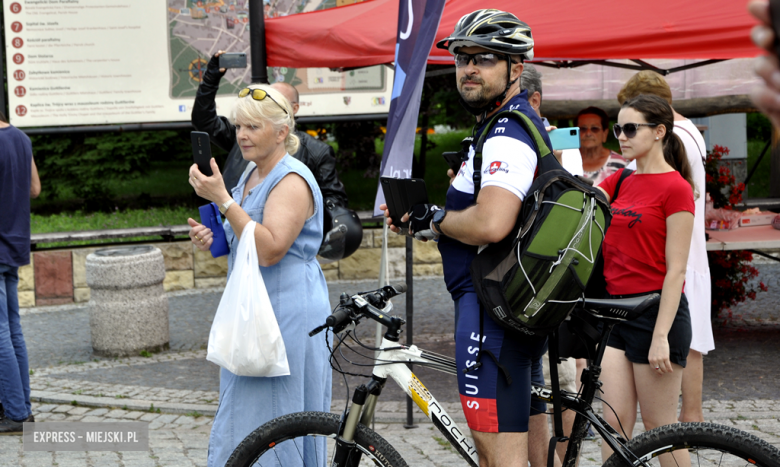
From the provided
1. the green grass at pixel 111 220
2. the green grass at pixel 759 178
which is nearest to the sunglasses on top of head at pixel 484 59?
the green grass at pixel 111 220

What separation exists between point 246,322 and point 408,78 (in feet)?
5.58

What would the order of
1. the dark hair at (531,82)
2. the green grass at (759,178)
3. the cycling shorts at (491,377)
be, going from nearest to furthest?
the cycling shorts at (491,377)
the dark hair at (531,82)
the green grass at (759,178)

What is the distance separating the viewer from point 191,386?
231 inches

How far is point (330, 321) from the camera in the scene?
8.21 feet

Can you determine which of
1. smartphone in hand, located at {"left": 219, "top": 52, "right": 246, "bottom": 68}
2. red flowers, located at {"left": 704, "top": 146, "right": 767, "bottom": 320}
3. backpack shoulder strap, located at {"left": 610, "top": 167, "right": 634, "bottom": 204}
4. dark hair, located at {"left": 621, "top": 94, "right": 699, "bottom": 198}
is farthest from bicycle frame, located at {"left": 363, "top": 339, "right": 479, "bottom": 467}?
red flowers, located at {"left": 704, "top": 146, "right": 767, "bottom": 320}

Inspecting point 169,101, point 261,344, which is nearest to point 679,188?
point 261,344

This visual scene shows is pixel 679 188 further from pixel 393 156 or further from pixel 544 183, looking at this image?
pixel 393 156

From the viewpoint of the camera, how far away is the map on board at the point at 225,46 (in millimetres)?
8531

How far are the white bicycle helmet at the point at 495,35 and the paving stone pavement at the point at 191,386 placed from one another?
2.48 m

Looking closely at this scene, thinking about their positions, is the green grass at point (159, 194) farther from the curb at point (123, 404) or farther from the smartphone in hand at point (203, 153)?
the smartphone in hand at point (203, 153)

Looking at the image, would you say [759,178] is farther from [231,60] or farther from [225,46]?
[231,60]

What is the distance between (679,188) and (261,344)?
67.1 inches

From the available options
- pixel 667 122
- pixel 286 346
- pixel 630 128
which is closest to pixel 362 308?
pixel 286 346

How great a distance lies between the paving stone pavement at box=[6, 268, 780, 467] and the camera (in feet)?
14.8
